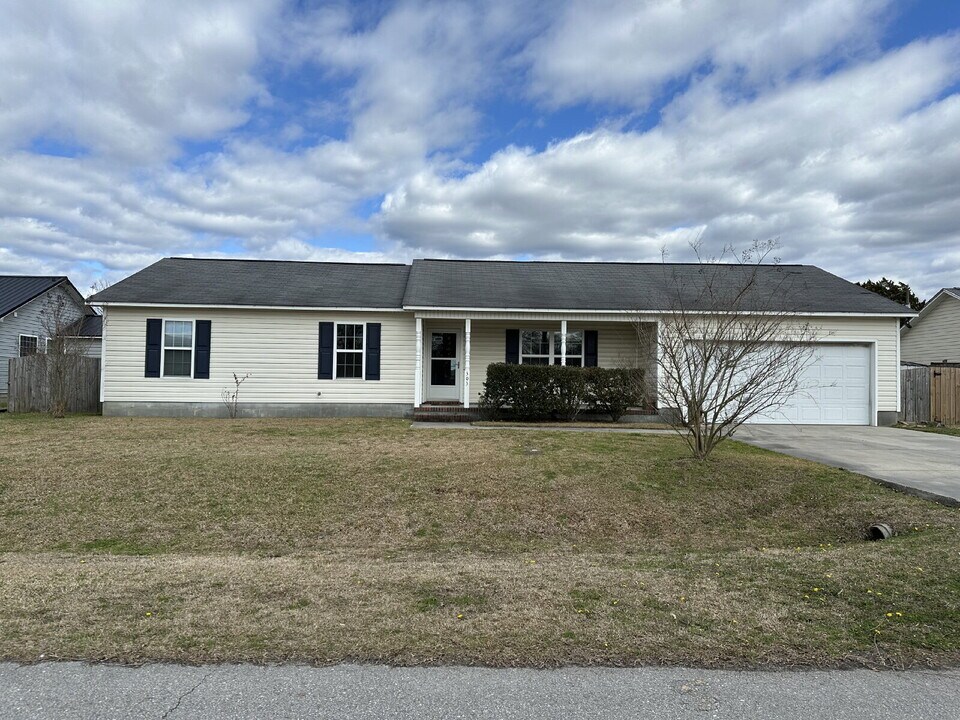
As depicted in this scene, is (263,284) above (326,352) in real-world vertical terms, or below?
above

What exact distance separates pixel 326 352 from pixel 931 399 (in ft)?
52.3

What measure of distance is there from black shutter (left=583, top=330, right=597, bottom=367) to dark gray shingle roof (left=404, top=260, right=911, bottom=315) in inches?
→ 41.0

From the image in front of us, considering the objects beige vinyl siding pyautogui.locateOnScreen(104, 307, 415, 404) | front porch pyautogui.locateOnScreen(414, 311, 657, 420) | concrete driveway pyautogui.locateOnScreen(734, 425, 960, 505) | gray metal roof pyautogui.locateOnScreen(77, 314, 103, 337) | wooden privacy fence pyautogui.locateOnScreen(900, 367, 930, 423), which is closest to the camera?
concrete driveway pyautogui.locateOnScreen(734, 425, 960, 505)

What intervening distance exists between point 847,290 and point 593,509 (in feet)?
45.2

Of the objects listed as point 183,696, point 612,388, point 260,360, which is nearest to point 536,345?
point 612,388

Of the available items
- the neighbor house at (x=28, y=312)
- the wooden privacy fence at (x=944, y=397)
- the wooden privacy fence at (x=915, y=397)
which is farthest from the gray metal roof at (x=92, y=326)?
the wooden privacy fence at (x=944, y=397)

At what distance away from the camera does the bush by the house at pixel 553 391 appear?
14391 millimetres

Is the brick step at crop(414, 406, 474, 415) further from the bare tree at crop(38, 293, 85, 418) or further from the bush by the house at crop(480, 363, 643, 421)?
the bare tree at crop(38, 293, 85, 418)

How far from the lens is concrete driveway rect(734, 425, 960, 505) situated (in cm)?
805

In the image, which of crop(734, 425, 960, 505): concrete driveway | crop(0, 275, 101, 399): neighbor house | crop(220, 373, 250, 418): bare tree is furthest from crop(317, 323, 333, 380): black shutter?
crop(0, 275, 101, 399): neighbor house

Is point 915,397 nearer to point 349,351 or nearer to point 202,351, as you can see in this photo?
point 349,351

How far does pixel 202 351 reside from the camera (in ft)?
51.2

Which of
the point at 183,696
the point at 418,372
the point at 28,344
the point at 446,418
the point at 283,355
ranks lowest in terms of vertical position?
the point at 183,696

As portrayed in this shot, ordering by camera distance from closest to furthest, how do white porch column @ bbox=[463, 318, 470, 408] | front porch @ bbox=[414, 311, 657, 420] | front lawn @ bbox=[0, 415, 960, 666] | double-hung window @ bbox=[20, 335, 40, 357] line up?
1. front lawn @ bbox=[0, 415, 960, 666]
2. white porch column @ bbox=[463, 318, 470, 408]
3. front porch @ bbox=[414, 311, 657, 420]
4. double-hung window @ bbox=[20, 335, 40, 357]
